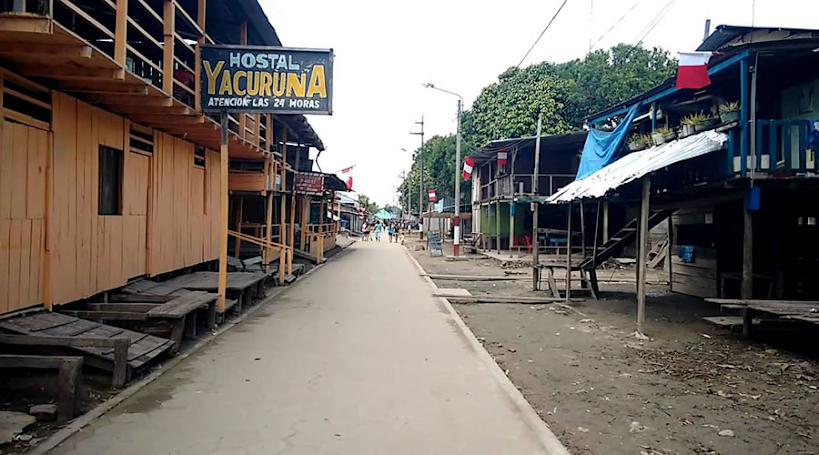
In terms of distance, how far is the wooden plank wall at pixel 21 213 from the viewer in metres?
6.04

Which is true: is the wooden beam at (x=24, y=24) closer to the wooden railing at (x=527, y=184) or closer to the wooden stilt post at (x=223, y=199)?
the wooden stilt post at (x=223, y=199)

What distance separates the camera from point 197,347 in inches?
314

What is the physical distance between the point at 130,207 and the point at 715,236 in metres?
12.7

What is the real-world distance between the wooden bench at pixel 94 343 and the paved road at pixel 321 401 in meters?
0.35

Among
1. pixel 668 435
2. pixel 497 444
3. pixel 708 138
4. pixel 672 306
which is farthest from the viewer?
pixel 672 306

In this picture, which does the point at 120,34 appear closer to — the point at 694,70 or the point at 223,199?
the point at 223,199

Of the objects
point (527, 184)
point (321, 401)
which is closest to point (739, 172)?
point (321, 401)

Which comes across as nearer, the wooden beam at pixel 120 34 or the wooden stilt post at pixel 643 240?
the wooden beam at pixel 120 34

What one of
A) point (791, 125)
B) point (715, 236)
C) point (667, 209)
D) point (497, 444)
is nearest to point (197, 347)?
point (497, 444)

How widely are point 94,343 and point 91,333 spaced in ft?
2.86

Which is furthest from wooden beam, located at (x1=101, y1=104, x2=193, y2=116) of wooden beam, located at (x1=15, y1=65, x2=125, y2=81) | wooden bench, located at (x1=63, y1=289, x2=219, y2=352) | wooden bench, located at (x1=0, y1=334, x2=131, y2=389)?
wooden bench, located at (x1=0, y1=334, x2=131, y2=389)

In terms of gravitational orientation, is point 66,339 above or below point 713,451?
above

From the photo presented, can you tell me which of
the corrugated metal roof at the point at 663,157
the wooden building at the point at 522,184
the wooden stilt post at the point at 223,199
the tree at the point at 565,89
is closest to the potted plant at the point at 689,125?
the corrugated metal roof at the point at 663,157

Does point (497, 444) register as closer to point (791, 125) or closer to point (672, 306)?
point (791, 125)
